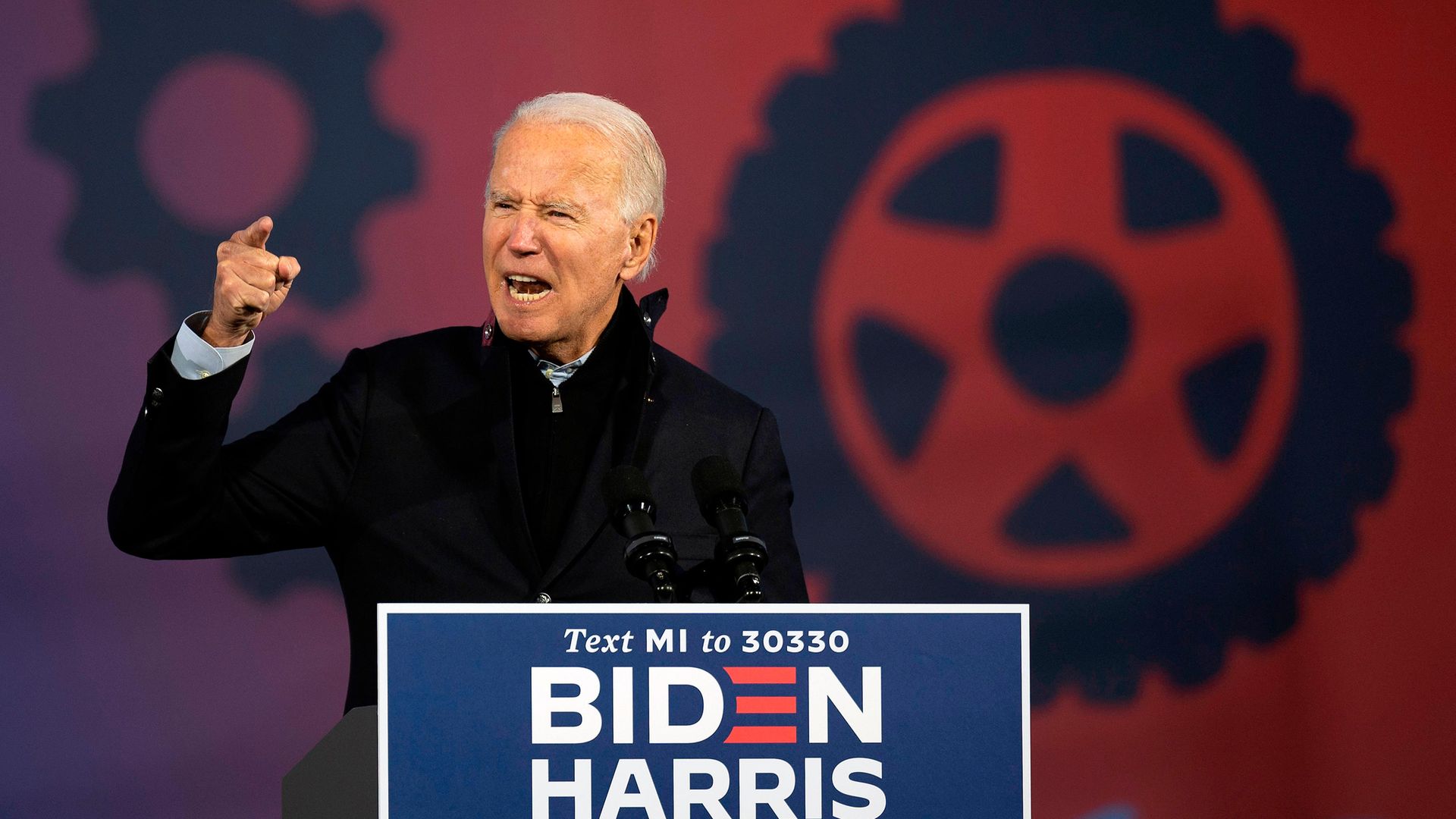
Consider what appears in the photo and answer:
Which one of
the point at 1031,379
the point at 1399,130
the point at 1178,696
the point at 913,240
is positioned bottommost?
the point at 1178,696

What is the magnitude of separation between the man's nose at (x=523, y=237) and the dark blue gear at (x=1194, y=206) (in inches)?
40.3

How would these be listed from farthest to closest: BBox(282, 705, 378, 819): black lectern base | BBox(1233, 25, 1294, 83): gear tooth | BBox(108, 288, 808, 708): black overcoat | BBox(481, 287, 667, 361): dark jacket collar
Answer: BBox(1233, 25, 1294, 83): gear tooth, BBox(481, 287, 667, 361): dark jacket collar, BBox(108, 288, 808, 708): black overcoat, BBox(282, 705, 378, 819): black lectern base

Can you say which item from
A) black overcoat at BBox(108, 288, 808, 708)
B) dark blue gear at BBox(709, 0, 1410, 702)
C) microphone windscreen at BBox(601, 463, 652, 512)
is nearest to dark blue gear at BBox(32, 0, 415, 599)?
dark blue gear at BBox(709, 0, 1410, 702)

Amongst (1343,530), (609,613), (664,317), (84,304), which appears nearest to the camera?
(609,613)

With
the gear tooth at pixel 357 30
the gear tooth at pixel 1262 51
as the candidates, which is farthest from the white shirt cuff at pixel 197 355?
the gear tooth at pixel 1262 51

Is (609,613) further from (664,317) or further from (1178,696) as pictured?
(1178,696)

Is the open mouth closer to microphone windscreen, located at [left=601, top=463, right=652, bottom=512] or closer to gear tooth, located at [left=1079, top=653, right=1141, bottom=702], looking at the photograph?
microphone windscreen, located at [left=601, top=463, right=652, bottom=512]

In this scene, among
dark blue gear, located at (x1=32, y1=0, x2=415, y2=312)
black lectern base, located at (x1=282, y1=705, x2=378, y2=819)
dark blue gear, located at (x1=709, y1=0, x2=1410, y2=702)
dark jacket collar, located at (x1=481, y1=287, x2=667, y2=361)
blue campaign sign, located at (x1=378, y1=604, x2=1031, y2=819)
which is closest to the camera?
blue campaign sign, located at (x1=378, y1=604, x2=1031, y2=819)

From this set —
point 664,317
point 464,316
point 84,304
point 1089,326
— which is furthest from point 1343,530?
point 84,304

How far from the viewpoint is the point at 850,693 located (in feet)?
3.67

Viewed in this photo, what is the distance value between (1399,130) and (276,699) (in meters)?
2.42

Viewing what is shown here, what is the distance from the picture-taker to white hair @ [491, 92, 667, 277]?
168 cm

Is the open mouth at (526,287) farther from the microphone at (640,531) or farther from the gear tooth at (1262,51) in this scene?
the gear tooth at (1262,51)

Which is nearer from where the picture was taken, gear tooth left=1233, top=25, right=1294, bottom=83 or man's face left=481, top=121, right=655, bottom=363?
man's face left=481, top=121, right=655, bottom=363
